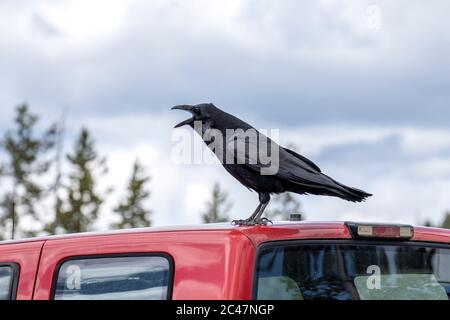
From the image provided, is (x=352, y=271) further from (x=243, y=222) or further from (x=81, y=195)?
(x=81, y=195)

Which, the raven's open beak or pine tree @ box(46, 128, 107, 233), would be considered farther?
pine tree @ box(46, 128, 107, 233)

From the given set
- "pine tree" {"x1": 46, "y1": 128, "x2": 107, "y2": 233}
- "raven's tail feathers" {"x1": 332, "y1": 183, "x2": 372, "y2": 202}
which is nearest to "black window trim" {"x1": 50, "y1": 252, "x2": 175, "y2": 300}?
"raven's tail feathers" {"x1": 332, "y1": 183, "x2": 372, "y2": 202}

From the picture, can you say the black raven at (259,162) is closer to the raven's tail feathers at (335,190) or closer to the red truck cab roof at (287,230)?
the raven's tail feathers at (335,190)

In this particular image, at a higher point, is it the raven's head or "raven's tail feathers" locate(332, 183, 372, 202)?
the raven's head

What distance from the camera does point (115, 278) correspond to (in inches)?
195

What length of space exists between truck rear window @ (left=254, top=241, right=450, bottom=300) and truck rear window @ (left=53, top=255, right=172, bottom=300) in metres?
0.48

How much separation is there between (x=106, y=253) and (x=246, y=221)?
66 centimetres

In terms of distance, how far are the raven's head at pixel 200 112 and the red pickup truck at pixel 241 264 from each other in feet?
3.49

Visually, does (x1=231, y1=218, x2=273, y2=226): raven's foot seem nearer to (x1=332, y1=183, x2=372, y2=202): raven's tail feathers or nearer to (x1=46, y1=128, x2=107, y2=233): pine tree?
(x1=332, y1=183, x2=372, y2=202): raven's tail feathers

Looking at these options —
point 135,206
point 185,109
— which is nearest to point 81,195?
point 135,206

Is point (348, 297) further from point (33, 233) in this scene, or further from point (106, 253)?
point (33, 233)

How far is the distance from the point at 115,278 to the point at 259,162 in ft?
3.74

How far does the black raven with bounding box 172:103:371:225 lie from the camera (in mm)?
→ 5543
